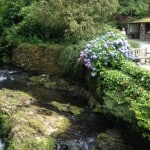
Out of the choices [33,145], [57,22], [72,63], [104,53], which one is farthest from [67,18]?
[33,145]

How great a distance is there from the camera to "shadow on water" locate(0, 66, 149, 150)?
10492 millimetres

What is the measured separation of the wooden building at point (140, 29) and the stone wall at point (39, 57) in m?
15.1

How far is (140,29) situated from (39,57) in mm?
16165

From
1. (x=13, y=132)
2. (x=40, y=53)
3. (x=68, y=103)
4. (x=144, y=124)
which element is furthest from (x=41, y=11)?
(x=144, y=124)

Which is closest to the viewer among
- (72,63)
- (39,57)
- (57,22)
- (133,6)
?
(72,63)

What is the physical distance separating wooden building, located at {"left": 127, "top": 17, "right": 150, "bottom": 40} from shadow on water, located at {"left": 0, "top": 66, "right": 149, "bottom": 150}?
57.3ft

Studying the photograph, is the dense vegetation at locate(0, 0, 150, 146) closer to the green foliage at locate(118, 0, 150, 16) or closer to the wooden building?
the wooden building

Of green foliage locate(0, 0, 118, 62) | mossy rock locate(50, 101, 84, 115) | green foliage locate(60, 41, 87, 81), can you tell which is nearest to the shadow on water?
mossy rock locate(50, 101, 84, 115)

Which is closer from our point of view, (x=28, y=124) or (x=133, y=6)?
(x=28, y=124)

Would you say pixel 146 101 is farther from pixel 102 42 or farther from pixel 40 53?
pixel 40 53

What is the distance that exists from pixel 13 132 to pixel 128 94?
3.88m

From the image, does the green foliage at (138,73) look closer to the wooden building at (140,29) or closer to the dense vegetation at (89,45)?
the dense vegetation at (89,45)

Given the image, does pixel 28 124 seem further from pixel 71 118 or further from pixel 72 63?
pixel 72 63

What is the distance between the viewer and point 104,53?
14.6 metres
